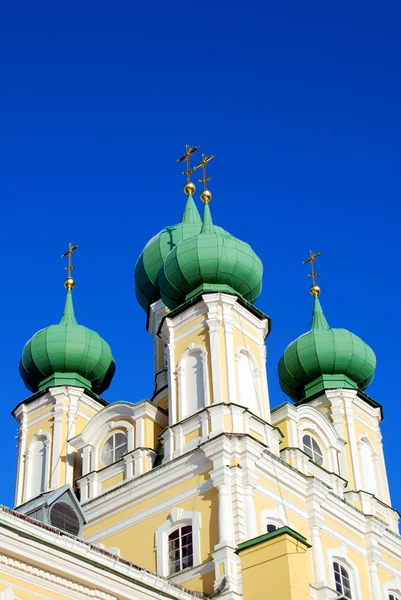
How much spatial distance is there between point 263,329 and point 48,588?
10.0m

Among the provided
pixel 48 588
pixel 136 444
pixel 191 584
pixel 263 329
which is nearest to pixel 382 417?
pixel 263 329

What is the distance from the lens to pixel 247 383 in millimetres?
23547

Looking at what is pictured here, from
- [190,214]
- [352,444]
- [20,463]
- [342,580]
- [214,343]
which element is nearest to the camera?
[342,580]

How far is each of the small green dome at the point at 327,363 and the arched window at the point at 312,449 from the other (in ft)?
8.32

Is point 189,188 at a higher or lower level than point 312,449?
higher

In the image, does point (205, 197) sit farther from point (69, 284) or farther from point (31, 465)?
point (31, 465)

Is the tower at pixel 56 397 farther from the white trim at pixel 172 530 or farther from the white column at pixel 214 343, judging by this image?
the white column at pixel 214 343

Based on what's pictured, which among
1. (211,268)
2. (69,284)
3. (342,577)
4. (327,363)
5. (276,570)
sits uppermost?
(69,284)

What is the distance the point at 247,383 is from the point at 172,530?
3.62 metres

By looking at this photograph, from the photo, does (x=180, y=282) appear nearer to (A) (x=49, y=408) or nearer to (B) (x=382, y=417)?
(A) (x=49, y=408)

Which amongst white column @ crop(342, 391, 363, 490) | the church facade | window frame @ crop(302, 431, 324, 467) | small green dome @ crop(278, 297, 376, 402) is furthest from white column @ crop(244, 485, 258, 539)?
small green dome @ crop(278, 297, 376, 402)

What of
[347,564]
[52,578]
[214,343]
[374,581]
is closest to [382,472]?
[374,581]

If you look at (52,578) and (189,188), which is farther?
(189,188)

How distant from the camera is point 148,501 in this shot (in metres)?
22.2
